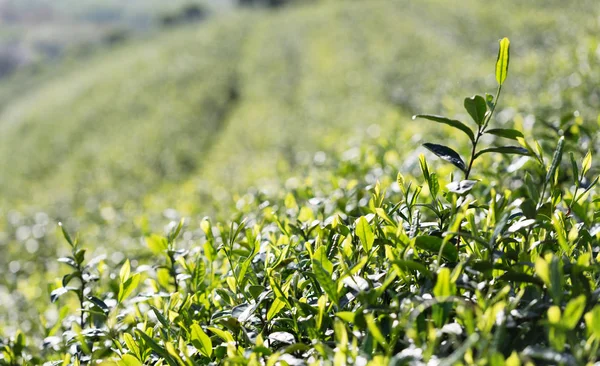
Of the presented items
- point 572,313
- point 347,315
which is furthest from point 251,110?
point 572,313

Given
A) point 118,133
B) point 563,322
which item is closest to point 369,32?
point 118,133

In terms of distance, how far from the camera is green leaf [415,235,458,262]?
4.17 ft

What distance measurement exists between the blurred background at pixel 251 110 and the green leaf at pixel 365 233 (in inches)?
30.4

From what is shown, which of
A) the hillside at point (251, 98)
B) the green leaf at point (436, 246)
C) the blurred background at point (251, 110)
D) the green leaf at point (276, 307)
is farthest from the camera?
the hillside at point (251, 98)

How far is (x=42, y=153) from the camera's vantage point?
17.8m

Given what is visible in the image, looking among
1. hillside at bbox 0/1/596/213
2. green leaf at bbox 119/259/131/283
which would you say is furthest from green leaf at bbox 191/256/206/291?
hillside at bbox 0/1/596/213

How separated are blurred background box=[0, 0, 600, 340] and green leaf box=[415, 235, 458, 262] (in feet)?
2.69

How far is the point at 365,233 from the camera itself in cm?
137

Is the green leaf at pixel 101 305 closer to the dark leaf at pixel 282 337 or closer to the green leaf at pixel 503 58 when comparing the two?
the dark leaf at pixel 282 337

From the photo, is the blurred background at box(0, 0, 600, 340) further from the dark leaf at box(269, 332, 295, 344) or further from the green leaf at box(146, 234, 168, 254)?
the dark leaf at box(269, 332, 295, 344)

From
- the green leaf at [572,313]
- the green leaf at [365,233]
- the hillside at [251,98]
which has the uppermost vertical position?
the green leaf at [572,313]

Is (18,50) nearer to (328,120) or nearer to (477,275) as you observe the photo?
(328,120)

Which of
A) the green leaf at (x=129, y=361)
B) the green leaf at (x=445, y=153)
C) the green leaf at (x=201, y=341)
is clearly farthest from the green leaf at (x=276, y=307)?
the green leaf at (x=445, y=153)

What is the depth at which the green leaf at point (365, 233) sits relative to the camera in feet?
4.46
